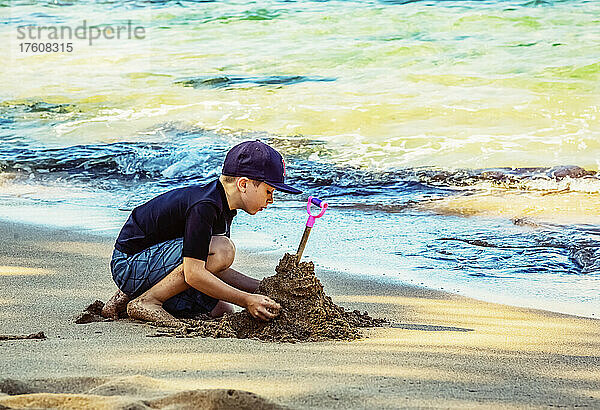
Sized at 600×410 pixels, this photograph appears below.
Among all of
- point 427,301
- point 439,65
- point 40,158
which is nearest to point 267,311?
point 427,301

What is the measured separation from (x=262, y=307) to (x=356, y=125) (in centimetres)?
844

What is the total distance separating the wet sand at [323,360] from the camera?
2432 millimetres

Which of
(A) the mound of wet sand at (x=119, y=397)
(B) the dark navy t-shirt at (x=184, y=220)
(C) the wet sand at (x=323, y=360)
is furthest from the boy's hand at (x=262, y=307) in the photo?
(A) the mound of wet sand at (x=119, y=397)

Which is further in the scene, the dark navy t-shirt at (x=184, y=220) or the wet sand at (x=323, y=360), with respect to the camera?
the dark navy t-shirt at (x=184, y=220)

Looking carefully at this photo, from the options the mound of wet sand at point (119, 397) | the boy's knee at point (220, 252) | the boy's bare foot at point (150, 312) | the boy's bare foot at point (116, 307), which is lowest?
the boy's bare foot at point (116, 307)

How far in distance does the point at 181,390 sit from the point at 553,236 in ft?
14.6

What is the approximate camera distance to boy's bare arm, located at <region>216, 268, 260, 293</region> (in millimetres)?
3795

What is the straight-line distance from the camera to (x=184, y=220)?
11.9ft

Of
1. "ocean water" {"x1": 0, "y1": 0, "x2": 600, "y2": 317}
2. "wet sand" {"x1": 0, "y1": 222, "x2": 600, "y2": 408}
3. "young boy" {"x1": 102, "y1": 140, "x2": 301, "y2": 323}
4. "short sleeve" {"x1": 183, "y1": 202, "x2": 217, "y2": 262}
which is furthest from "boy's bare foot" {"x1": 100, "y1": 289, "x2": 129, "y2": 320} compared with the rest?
"ocean water" {"x1": 0, "y1": 0, "x2": 600, "y2": 317}

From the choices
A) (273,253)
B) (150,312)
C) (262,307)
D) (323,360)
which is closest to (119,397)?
(323,360)

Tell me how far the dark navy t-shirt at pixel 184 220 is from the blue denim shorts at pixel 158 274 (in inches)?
1.9

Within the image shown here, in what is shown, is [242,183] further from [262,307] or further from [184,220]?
[262,307]

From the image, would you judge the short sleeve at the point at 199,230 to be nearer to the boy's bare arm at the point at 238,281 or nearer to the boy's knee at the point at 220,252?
the boy's knee at the point at 220,252

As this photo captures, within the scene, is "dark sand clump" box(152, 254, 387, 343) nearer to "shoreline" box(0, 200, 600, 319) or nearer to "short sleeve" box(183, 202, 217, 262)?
"short sleeve" box(183, 202, 217, 262)
